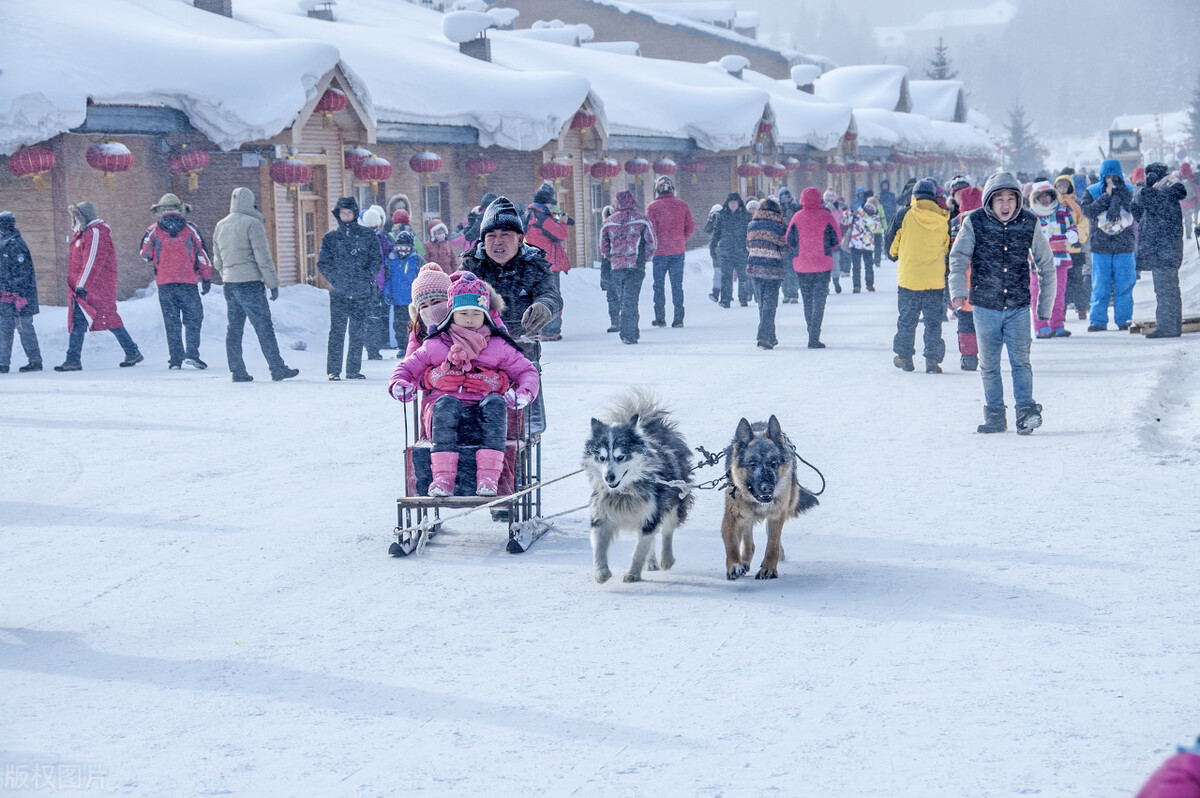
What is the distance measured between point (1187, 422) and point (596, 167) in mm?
21426

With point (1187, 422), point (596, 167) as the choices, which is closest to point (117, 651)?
point (1187, 422)

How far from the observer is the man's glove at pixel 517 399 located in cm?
708

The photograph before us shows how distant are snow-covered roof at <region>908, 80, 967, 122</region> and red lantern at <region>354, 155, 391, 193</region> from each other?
177 feet

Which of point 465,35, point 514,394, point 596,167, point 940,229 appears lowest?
point 514,394

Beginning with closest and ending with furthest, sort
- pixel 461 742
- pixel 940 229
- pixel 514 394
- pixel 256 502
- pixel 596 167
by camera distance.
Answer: pixel 461 742 < pixel 514 394 < pixel 256 502 < pixel 940 229 < pixel 596 167

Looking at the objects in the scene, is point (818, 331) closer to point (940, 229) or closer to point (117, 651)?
point (940, 229)

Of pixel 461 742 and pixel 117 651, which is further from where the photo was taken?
pixel 117 651

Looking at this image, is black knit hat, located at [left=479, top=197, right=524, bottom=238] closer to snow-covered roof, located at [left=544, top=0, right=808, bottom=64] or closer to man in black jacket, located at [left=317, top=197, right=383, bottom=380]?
man in black jacket, located at [left=317, top=197, right=383, bottom=380]

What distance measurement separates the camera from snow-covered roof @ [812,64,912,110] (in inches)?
2405

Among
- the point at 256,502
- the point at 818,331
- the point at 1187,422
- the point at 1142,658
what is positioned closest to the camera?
the point at 1142,658

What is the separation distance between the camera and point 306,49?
21141 millimetres

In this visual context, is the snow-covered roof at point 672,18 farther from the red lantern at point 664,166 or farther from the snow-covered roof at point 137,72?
the snow-covered roof at point 137,72

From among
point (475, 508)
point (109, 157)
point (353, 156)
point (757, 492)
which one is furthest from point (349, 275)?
point (353, 156)

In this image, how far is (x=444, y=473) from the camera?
279 inches
